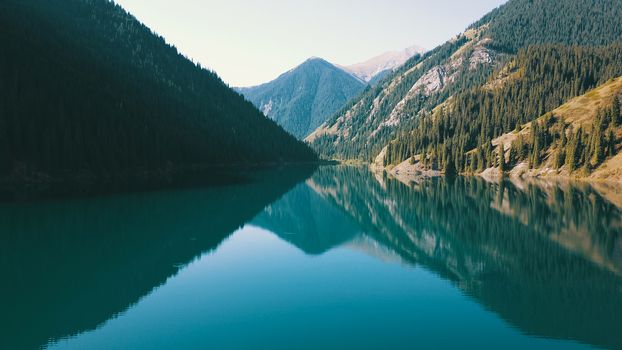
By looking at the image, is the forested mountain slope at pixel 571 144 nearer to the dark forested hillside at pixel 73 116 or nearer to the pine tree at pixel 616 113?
the pine tree at pixel 616 113

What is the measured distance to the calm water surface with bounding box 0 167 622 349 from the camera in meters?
22.3

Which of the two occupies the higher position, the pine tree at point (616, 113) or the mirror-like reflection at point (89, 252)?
the pine tree at point (616, 113)

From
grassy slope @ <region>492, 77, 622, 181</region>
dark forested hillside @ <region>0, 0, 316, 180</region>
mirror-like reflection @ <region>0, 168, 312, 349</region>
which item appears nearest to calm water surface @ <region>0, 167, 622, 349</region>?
mirror-like reflection @ <region>0, 168, 312, 349</region>

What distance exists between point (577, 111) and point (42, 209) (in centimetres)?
16368

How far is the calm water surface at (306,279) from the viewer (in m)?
22.3

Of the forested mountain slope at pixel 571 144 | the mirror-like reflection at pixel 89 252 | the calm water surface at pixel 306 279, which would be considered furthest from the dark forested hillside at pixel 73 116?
the forested mountain slope at pixel 571 144

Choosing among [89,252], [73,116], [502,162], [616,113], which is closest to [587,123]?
[616,113]

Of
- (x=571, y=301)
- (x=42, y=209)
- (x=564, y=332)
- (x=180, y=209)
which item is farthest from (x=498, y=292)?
(x=42, y=209)

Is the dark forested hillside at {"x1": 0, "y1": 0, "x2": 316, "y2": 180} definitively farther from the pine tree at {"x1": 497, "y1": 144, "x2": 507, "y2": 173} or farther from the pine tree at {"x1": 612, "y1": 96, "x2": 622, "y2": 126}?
the pine tree at {"x1": 612, "y1": 96, "x2": 622, "y2": 126}

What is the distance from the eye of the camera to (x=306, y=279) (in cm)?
3394

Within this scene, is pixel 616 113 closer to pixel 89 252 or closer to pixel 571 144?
pixel 571 144

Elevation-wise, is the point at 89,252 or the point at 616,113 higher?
the point at 616,113

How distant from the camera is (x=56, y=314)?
24641mm

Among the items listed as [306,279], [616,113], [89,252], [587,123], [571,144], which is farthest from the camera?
[587,123]
